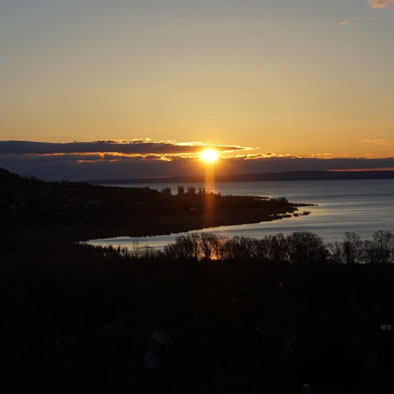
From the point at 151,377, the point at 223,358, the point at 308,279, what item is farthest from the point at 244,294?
the point at 151,377

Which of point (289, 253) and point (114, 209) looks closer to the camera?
point (289, 253)

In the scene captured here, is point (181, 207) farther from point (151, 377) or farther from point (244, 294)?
point (151, 377)

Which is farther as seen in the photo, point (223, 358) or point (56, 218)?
point (56, 218)

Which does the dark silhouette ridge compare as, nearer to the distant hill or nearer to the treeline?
the distant hill

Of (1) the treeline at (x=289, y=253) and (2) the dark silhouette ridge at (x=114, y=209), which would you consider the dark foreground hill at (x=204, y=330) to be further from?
(2) the dark silhouette ridge at (x=114, y=209)

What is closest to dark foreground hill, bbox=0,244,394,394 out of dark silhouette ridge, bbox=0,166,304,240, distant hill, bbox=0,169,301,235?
dark silhouette ridge, bbox=0,166,304,240

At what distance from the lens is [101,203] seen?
10144 centimetres

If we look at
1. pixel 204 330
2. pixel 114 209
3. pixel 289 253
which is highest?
pixel 289 253

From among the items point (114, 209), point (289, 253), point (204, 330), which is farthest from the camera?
point (114, 209)

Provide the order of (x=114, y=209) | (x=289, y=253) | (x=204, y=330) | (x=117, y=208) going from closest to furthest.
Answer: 1. (x=204, y=330)
2. (x=289, y=253)
3. (x=114, y=209)
4. (x=117, y=208)

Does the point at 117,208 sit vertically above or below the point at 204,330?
below

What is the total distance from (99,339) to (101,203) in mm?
82022

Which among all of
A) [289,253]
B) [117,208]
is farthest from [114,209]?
[289,253]

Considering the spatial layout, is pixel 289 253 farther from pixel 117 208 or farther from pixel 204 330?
pixel 117 208
